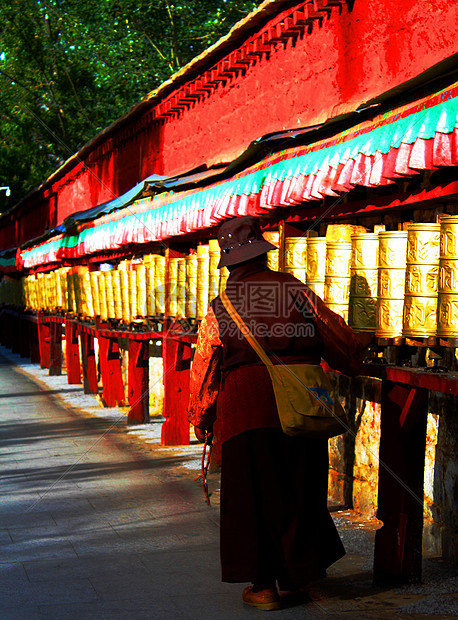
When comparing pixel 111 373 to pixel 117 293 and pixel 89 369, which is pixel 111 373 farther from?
pixel 89 369

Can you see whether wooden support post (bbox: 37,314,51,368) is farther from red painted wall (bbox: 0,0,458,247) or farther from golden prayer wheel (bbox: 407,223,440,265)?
golden prayer wheel (bbox: 407,223,440,265)

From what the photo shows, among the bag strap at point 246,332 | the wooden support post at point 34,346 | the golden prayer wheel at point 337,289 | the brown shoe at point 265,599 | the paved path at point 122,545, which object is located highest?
the golden prayer wheel at point 337,289

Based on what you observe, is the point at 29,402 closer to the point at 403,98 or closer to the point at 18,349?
the point at 403,98

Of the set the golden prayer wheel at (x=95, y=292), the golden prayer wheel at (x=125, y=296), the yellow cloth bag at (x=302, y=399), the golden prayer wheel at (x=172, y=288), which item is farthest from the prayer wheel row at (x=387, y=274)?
the golden prayer wheel at (x=95, y=292)

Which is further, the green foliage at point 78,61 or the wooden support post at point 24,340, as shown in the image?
the wooden support post at point 24,340

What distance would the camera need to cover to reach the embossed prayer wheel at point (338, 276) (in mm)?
4547

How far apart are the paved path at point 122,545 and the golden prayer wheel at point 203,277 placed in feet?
4.46

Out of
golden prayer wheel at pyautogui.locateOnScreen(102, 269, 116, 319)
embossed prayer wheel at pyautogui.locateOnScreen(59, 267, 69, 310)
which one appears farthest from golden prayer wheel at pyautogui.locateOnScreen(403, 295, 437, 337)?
embossed prayer wheel at pyautogui.locateOnScreen(59, 267, 69, 310)

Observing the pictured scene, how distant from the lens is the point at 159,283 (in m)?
8.75

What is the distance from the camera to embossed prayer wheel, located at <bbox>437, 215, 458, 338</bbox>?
3.70m

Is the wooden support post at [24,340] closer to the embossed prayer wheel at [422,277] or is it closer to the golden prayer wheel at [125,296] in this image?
the golden prayer wheel at [125,296]

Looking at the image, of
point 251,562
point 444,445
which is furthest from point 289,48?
point 251,562

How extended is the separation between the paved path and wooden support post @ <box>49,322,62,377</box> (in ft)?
26.7

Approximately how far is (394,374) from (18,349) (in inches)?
844
